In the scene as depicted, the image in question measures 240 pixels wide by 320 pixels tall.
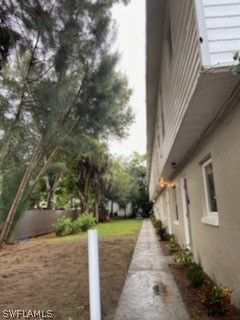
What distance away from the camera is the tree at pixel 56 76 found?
5.00 m

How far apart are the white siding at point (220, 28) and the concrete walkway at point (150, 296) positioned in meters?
2.98

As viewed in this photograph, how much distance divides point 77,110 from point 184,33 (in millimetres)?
3132

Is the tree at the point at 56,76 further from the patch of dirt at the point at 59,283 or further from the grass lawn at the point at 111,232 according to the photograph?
the grass lawn at the point at 111,232

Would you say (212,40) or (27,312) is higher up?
(212,40)

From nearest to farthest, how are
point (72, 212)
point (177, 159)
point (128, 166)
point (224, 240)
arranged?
point (224, 240)
point (177, 159)
point (72, 212)
point (128, 166)

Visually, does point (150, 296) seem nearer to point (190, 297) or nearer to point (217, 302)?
point (190, 297)

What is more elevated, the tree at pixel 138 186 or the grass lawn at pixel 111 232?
the tree at pixel 138 186

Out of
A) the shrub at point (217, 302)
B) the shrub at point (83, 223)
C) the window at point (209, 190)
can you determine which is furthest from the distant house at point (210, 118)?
the shrub at point (83, 223)

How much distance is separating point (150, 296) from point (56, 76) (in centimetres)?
451

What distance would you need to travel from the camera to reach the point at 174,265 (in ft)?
19.9

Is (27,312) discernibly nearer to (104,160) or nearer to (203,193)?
(203,193)

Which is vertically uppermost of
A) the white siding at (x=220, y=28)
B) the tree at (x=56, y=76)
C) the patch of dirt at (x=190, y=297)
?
the tree at (x=56, y=76)

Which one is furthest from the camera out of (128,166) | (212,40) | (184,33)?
(128,166)

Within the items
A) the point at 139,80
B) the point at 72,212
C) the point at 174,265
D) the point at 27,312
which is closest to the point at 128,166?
the point at 72,212
